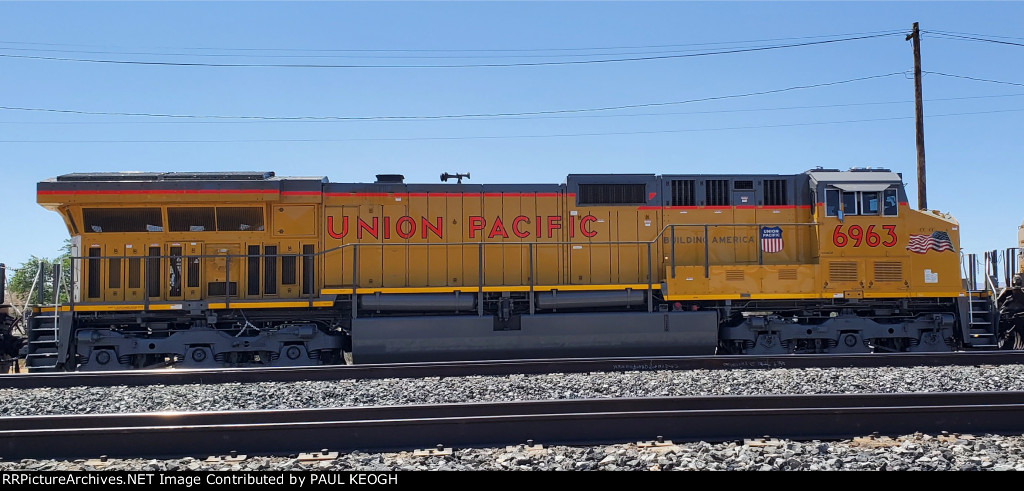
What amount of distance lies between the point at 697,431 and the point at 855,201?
24.5 feet

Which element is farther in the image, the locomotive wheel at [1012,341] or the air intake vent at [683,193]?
the locomotive wheel at [1012,341]

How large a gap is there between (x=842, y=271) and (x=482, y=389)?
6.68 meters

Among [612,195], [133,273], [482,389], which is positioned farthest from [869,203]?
[133,273]

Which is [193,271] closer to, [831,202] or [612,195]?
[612,195]

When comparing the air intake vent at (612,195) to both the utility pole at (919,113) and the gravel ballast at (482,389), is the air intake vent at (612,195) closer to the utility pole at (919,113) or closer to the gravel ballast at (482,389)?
the gravel ballast at (482,389)

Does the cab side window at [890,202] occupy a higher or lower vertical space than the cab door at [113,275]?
higher

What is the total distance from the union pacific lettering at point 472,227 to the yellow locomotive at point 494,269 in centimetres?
2

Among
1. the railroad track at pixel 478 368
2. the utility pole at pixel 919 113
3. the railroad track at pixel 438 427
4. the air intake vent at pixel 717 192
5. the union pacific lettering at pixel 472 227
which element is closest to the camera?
the railroad track at pixel 438 427

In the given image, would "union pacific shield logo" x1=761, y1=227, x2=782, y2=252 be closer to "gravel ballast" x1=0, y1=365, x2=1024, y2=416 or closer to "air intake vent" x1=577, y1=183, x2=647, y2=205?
"air intake vent" x1=577, y1=183, x2=647, y2=205

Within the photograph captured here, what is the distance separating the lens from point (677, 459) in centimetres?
503

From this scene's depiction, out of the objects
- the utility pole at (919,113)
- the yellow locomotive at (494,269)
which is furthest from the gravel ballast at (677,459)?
the utility pole at (919,113)

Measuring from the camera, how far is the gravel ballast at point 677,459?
4.89m

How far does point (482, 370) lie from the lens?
31.7 ft

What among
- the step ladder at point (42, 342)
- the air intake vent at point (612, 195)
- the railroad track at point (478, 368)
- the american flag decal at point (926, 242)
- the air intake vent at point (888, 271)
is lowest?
the railroad track at point (478, 368)
